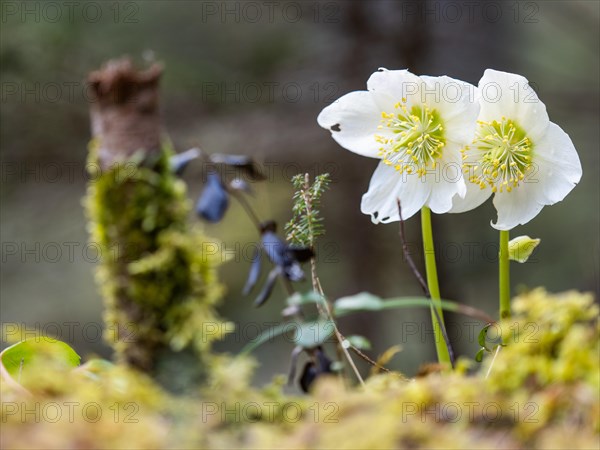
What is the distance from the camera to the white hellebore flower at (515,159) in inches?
27.4

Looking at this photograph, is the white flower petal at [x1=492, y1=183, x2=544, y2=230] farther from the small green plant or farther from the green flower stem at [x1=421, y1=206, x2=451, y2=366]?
the small green plant

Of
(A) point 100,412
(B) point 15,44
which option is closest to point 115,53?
(B) point 15,44

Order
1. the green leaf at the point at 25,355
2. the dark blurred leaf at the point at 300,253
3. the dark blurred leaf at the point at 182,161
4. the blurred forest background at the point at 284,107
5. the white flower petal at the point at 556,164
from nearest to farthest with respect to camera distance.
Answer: the green leaf at the point at 25,355 → the white flower petal at the point at 556,164 → the dark blurred leaf at the point at 300,253 → the dark blurred leaf at the point at 182,161 → the blurred forest background at the point at 284,107

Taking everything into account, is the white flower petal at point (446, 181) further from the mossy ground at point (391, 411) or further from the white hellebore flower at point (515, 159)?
the mossy ground at point (391, 411)

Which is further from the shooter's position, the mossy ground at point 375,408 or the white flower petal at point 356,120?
the white flower petal at point 356,120

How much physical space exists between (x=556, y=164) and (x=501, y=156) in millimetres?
63

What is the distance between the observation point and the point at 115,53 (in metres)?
3.04

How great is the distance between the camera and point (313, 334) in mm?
827

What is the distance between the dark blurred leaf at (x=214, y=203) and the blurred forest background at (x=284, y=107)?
5.20 feet

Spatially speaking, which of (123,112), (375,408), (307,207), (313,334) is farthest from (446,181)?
(123,112)

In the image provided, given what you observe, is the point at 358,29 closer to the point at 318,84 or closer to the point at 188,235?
the point at 318,84

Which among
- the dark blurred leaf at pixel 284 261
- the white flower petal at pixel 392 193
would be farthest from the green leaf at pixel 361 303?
the white flower petal at pixel 392 193

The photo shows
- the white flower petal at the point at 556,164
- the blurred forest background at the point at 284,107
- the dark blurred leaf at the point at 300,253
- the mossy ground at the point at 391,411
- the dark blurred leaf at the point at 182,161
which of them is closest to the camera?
the mossy ground at the point at 391,411

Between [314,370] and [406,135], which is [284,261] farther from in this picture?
[406,135]
